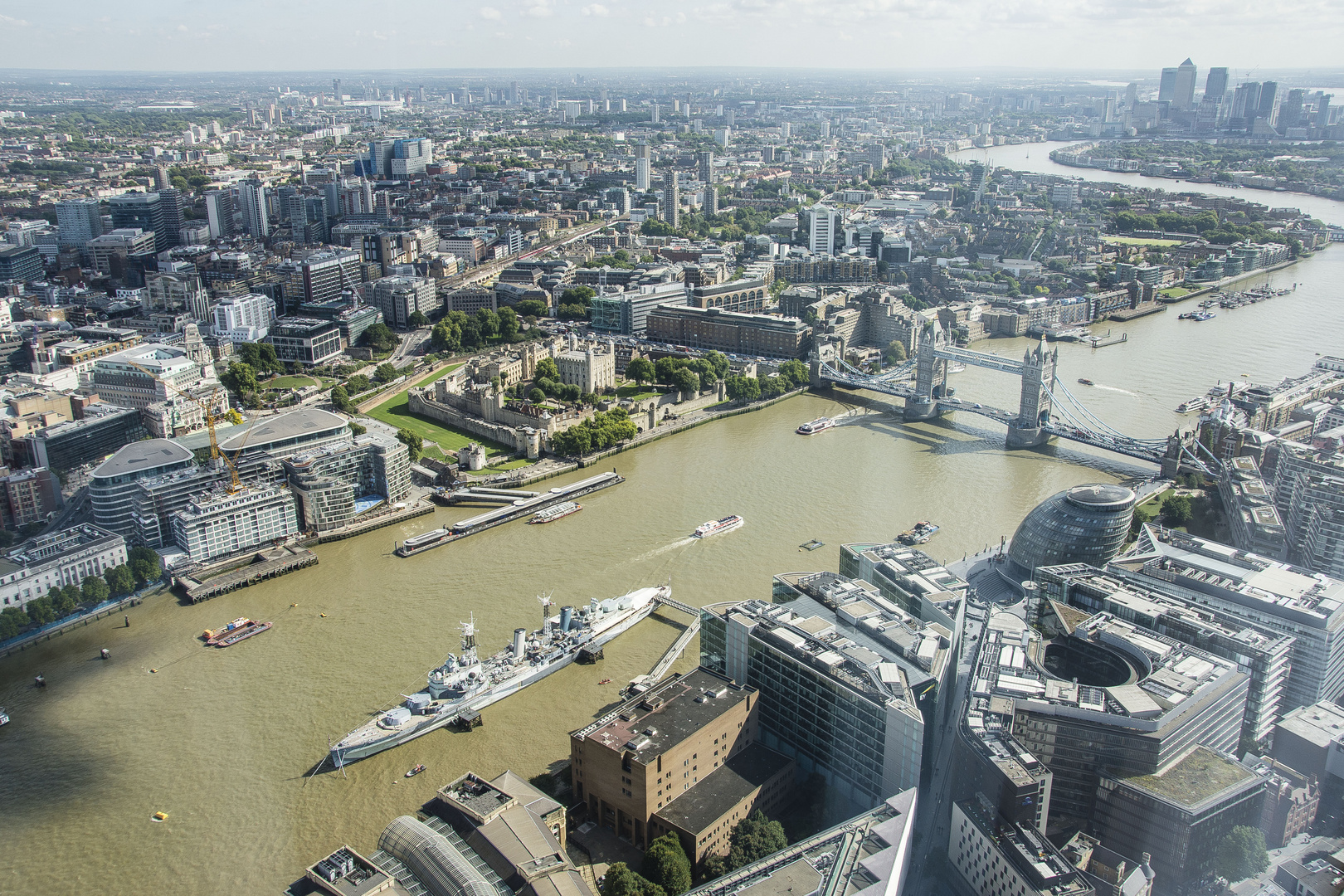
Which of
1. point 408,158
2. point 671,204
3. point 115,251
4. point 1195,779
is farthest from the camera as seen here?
point 408,158

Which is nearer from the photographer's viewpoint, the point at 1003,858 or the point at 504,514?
the point at 1003,858

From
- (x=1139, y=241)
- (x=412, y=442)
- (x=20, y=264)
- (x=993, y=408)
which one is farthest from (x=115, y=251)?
(x=1139, y=241)

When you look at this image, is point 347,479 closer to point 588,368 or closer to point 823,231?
point 588,368

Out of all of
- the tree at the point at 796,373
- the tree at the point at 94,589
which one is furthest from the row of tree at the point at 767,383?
the tree at the point at 94,589

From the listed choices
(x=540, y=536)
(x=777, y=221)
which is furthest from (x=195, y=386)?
(x=777, y=221)

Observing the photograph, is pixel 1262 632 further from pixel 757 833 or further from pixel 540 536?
pixel 540 536
